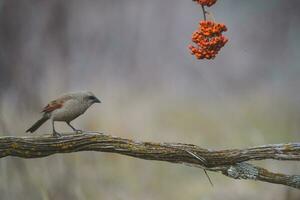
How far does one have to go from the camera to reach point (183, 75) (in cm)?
483

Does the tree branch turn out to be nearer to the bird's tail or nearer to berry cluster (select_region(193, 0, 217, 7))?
the bird's tail

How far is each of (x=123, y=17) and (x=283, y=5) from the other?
3.29 feet

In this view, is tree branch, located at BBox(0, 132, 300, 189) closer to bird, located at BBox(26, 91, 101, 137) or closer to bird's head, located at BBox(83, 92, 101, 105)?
bird, located at BBox(26, 91, 101, 137)

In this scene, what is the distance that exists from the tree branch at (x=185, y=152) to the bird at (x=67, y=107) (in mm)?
90

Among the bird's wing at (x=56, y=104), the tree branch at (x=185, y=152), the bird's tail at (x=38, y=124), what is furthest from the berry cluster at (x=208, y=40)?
the bird's tail at (x=38, y=124)

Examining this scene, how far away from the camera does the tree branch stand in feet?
15.4

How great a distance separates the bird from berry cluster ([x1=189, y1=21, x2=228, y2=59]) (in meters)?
0.70

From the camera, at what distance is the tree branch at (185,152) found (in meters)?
4.69

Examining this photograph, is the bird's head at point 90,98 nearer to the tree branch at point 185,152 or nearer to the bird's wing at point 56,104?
the bird's wing at point 56,104

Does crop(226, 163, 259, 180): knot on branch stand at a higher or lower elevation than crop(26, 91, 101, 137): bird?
lower

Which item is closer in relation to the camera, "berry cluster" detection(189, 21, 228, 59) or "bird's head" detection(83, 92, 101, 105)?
"berry cluster" detection(189, 21, 228, 59)

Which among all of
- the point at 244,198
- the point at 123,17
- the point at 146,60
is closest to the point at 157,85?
the point at 146,60

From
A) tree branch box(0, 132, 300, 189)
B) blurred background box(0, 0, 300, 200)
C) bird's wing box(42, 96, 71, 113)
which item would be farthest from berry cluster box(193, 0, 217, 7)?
bird's wing box(42, 96, 71, 113)

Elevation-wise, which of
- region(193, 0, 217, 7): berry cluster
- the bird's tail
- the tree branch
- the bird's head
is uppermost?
region(193, 0, 217, 7): berry cluster
